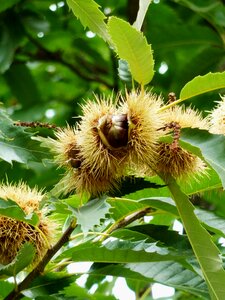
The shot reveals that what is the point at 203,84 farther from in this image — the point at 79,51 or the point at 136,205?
the point at 79,51

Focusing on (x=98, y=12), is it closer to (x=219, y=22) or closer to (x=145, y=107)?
(x=145, y=107)

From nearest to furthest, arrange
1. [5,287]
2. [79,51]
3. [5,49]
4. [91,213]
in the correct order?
[91,213]
[5,287]
[5,49]
[79,51]

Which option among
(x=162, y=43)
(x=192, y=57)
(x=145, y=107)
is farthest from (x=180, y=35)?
(x=145, y=107)

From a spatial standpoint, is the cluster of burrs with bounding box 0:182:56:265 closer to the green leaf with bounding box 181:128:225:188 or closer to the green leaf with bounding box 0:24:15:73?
the green leaf with bounding box 181:128:225:188

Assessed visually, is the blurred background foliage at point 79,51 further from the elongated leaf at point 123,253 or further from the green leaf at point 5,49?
the elongated leaf at point 123,253

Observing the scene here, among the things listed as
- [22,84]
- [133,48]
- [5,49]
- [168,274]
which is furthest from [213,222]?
[22,84]

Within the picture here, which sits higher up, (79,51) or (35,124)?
(79,51)

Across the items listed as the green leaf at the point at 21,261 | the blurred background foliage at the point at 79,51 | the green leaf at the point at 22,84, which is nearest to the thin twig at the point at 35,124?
the green leaf at the point at 21,261
